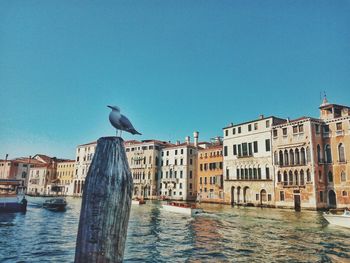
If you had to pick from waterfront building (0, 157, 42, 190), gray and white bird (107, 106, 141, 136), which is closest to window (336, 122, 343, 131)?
gray and white bird (107, 106, 141, 136)

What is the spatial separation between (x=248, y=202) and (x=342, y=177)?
1255cm

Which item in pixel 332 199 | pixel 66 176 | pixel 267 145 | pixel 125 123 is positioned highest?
pixel 267 145

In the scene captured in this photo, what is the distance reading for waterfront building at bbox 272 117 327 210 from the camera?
32.8 meters

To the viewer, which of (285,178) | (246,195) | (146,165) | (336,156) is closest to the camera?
(336,156)

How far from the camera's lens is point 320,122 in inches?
1348

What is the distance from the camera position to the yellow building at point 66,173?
7338 centimetres

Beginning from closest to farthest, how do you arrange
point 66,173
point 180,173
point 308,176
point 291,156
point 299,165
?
point 308,176 → point 299,165 → point 291,156 → point 180,173 → point 66,173

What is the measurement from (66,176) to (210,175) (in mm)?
41574

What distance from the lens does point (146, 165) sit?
5806cm

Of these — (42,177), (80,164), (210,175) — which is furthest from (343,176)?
(42,177)

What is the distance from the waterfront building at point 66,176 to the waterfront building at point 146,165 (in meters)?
20.8

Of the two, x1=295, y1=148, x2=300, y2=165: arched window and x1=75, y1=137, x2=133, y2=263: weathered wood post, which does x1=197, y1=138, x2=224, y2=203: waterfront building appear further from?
x1=75, y1=137, x2=133, y2=263: weathered wood post

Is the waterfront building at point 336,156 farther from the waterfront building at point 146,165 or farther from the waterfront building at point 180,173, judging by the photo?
the waterfront building at point 146,165

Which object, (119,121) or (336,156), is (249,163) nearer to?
(336,156)
